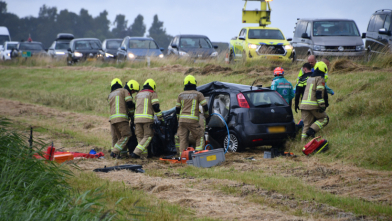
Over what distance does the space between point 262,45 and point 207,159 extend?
10487 millimetres

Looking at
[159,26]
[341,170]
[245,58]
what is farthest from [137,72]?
[159,26]

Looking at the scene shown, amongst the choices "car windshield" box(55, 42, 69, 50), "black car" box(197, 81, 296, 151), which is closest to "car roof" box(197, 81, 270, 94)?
"black car" box(197, 81, 296, 151)

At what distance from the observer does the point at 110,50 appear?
2544 cm

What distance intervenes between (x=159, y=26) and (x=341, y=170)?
107 metres

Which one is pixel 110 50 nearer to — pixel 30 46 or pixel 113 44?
pixel 113 44

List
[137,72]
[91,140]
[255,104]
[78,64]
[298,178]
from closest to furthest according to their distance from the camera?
[298,178], [255,104], [91,140], [137,72], [78,64]

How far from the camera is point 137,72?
65.7ft

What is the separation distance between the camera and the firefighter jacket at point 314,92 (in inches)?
357

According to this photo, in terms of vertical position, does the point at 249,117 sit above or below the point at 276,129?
above

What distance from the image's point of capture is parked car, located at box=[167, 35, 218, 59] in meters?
21.0

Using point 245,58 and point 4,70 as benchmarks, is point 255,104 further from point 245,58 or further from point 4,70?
point 4,70

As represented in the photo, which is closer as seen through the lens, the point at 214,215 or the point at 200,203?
the point at 214,215

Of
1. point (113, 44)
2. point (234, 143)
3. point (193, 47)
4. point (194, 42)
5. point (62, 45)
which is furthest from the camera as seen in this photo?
point (62, 45)

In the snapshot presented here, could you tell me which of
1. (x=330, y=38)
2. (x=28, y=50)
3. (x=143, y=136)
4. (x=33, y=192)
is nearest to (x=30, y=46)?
(x=28, y=50)
